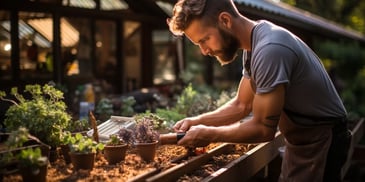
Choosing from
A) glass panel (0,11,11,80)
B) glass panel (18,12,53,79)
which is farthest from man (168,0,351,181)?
glass panel (18,12,53,79)

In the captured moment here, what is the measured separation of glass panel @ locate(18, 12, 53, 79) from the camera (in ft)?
24.0

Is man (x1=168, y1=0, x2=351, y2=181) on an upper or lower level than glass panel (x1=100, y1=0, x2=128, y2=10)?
lower

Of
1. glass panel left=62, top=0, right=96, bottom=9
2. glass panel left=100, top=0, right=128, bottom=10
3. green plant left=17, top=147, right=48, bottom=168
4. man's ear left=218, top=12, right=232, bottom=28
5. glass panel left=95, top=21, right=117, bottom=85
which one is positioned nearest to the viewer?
green plant left=17, top=147, right=48, bottom=168

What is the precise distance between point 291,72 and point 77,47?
7.04 m

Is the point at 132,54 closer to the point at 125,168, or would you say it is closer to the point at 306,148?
the point at 125,168

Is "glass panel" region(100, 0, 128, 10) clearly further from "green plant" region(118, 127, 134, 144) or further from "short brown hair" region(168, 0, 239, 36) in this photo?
"short brown hair" region(168, 0, 239, 36)

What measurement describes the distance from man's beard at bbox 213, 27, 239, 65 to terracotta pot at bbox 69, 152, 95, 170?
0.93m

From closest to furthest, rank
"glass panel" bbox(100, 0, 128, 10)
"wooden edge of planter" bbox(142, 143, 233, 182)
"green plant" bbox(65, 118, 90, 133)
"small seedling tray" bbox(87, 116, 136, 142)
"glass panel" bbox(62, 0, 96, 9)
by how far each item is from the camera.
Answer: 1. "wooden edge of planter" bbox(142, 143, 233, 182)
2. "small seedling tray" bbox(87, 116, 136, 142)
3. "green plant" bbox(65, 118, 90, 133)
4. "glass panel" bbox(62, 0, 96, 9)
5. "glass panel" bbox(100, 0, 128, 10)

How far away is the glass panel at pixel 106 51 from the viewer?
9438 millimetres

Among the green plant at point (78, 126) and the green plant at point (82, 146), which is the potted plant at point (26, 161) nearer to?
the green plant at point (82, 146)

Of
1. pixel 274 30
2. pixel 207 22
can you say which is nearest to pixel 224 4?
pixel 207 22

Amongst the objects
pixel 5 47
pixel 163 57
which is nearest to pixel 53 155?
pixel 5 47

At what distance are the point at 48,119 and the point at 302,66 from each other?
1515mm

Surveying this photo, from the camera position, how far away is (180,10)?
2.45 m
